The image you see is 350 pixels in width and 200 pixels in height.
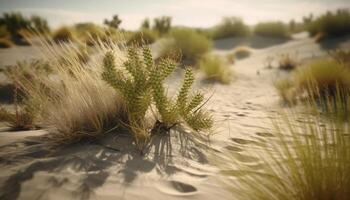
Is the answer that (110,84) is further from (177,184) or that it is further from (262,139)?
(262,139)

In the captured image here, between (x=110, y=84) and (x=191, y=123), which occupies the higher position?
(x=110, y=84)

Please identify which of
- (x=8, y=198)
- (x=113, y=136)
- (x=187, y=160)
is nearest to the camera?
(x=8, y=198)

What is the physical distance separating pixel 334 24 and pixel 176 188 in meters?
14.0

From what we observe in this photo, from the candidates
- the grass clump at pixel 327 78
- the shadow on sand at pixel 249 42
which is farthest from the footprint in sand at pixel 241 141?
the shadow on sand at pixel 249 42

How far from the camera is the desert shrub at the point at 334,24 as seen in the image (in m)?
12.7

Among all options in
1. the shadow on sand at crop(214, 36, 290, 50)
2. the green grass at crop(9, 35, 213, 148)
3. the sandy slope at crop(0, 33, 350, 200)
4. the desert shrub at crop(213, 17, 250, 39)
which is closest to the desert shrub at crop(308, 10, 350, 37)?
the shadow on sand at crop(214, 36, 290, 50)

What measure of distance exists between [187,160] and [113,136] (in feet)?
2.38

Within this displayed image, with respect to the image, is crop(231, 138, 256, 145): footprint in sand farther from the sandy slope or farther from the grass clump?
the grass clump

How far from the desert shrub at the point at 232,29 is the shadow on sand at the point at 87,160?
1596cm

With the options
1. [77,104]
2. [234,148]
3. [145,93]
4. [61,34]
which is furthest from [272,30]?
[77,104]

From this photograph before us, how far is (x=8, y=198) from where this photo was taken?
63.6 inches

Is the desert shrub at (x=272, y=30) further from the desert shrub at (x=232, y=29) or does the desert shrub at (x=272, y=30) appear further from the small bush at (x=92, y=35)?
the small bush at (x=92, y=35)

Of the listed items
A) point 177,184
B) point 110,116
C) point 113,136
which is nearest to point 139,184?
point 177,184

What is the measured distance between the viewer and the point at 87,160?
209 centimetres
